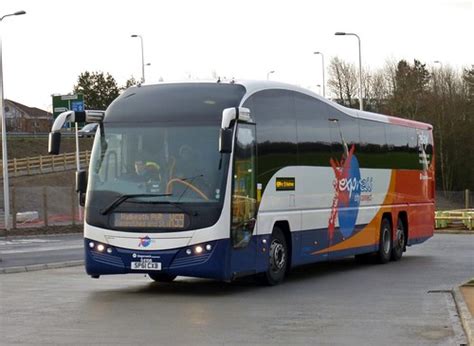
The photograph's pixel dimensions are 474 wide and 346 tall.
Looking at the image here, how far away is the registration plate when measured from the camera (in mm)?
14555

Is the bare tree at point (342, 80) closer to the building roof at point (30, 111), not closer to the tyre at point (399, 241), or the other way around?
the tyre at point (399, 241)

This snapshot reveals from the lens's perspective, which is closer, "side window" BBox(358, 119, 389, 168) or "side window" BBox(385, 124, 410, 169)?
"side window" BBox(358, 119, 389, 168)

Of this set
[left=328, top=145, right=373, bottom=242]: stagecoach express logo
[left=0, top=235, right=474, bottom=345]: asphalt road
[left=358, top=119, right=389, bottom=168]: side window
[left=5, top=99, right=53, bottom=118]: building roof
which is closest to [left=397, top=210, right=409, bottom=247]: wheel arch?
[left=358, top=119, right=389, bottom=168]: side window

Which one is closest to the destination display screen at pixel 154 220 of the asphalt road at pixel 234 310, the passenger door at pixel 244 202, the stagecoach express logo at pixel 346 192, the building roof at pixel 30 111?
the passenger door at pixel 244 202

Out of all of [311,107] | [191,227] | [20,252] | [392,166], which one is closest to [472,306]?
[191,227]

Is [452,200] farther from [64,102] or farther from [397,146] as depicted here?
[397,146]

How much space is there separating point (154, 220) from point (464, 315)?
5.11 meters

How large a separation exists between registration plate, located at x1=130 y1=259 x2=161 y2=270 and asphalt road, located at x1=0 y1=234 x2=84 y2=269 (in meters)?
6.69

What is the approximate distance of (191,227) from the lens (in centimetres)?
1453

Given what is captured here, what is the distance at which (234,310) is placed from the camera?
13188mm

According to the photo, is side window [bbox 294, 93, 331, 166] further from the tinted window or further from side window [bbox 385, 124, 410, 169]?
side window [bbox 385, 124, 410, 169]

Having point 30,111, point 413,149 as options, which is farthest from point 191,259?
point 30,111

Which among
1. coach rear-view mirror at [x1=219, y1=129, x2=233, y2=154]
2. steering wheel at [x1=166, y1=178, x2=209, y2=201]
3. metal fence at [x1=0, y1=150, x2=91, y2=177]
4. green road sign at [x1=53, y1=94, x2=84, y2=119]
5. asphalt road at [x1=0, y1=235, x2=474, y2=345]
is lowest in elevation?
asphalt road at [x1=0, y1=235, x2=474, y2=345]

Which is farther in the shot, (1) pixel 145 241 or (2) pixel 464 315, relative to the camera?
(1) pixel 145 241
